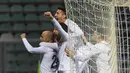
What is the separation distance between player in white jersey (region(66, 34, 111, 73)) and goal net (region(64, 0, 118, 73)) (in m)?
0.04

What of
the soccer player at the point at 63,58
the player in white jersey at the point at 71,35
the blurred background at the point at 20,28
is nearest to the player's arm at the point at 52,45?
the soccer player at the point at 63,58

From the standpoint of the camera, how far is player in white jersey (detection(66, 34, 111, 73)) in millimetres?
5832

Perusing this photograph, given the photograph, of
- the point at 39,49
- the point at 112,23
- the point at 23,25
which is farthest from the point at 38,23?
the point at 112,23

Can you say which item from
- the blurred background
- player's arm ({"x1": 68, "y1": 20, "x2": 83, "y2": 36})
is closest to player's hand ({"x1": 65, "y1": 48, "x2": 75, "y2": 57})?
player's arm ({"x1": 68, "y1": 20, "x2": 83, "y2": 36})

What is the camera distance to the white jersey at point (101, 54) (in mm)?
5854

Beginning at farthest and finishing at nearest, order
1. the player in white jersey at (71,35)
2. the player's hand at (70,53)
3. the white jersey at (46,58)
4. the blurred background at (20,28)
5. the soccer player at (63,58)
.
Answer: the blurred background at (20,28) → the white jersey at (46,58) → the soccer player at (63,58) → the player in white jersey at (71,35) → the player's hand at (70,53)

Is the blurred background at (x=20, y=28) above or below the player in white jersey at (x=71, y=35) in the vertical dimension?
below

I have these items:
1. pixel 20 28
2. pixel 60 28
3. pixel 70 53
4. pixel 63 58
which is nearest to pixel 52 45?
pixel 63 58

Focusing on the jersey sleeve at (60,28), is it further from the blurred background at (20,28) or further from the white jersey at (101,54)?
the blurred background at (20,28)

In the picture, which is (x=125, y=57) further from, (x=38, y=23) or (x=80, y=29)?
(x=38, y=23)

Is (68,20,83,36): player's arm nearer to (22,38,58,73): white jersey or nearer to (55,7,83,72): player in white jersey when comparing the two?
(55,7,83,72): player in white jersey

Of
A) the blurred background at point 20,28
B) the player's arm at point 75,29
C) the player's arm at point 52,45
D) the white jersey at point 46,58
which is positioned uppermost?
the player's arm at point 75,29

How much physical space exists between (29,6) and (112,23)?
3.66 metres

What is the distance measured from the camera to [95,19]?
5957 millimetres
